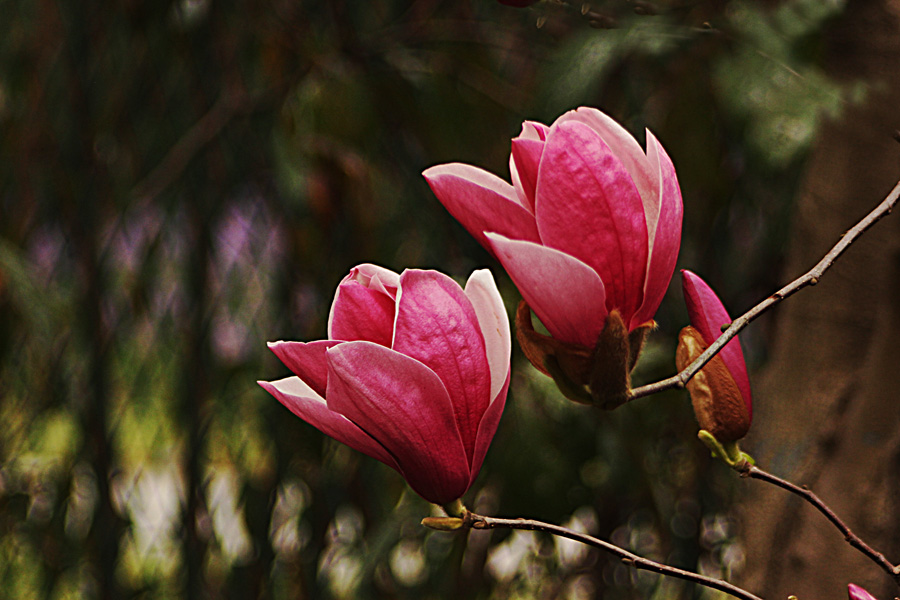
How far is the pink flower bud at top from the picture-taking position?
20 cm

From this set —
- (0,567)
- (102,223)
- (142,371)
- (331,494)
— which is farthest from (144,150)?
(0,567)

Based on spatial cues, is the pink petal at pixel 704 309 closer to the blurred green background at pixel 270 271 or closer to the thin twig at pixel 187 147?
the blurred green background at pixel 270 271

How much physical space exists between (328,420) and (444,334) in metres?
0.04

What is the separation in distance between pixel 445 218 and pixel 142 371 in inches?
15.4

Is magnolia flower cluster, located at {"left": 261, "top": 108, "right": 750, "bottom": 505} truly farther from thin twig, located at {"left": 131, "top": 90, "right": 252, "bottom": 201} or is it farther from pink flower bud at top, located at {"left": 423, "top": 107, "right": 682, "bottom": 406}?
thin twig, located at {"left": 131, "top": 90, "right": 252, "bottom": 201}

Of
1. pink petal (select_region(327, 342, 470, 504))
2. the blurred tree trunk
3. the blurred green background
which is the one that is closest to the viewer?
pink petal (select_region(327, 342, 470, 504))

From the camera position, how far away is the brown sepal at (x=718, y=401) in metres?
0.23

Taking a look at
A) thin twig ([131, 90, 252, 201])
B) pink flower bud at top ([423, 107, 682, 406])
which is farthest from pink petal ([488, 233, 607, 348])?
thin twig ([131, 90, 252, 201])

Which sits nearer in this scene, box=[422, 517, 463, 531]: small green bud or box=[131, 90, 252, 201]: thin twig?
box=[422, 517, 463, 531]: small green bud

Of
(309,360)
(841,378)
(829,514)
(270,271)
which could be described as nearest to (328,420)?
(309,360)

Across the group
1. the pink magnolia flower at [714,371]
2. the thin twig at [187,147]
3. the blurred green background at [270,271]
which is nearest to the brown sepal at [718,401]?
the pink magnolia flower at [714,371]

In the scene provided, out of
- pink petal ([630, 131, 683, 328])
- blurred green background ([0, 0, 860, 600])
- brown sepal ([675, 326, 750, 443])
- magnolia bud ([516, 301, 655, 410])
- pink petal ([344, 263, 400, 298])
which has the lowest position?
blurred green background ([0, 0, 860, 600])

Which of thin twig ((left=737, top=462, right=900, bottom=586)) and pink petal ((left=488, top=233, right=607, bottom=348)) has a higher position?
pink petal ((left=488, top=233, right=607, bottom=348))

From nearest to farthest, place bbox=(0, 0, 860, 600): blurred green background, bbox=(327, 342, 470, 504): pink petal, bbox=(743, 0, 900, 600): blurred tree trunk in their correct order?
1. bbox=(327, 342, 470, 504): pink petal
2. bbox=(743, 0, 900, 600): blurred tree trunk
3. bbox=(0, 0, 860, 600): blurred green background
